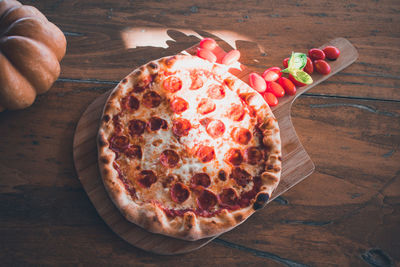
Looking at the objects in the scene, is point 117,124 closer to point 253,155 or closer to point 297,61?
point 253,155

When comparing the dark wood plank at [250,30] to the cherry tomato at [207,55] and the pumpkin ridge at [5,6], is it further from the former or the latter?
the pumpkin ridge at [5,6]

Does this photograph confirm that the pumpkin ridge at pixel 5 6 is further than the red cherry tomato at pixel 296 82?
No

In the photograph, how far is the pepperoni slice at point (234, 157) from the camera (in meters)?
2.37

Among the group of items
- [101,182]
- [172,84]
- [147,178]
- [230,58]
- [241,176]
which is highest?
[230,58]

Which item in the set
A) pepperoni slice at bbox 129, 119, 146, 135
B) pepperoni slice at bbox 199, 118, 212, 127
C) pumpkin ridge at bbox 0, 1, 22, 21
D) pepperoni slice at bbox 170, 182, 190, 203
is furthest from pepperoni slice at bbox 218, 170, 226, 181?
pumpkin ridge at bbox 0, 1, 22, 21

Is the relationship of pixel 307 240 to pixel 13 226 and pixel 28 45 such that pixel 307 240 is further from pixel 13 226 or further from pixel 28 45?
pixel 28 45

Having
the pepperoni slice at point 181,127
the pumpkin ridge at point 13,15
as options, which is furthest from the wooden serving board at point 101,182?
the pumpkin ridge at point 13,15

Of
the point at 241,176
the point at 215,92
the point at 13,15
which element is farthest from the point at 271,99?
the point at 13,15

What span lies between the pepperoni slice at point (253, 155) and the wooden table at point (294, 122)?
379 millimetres

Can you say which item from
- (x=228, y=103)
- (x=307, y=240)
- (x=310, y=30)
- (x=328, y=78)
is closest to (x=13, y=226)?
(x=228, y=103)

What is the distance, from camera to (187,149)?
2.37 metres

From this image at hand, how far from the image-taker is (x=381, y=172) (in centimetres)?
256

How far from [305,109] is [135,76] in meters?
1.48

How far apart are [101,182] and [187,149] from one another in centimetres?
68
